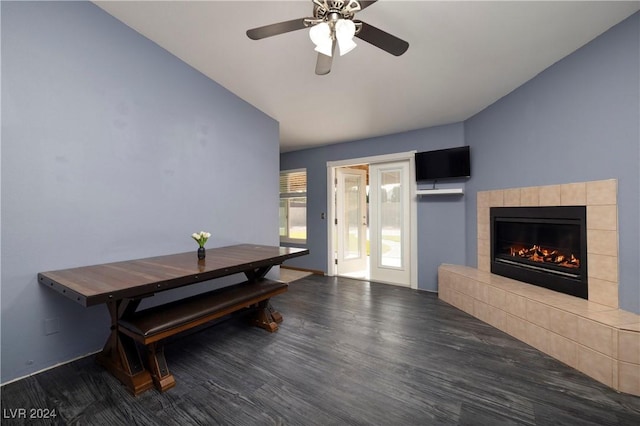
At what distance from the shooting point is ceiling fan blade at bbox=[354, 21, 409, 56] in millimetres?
1576

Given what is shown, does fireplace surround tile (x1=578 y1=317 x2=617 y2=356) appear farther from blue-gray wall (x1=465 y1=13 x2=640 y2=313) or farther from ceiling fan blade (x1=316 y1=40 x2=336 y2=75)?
ceiling fan blade (x1=316 y1=40 x2=336 y2=75)

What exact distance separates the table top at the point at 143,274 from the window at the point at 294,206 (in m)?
2.72

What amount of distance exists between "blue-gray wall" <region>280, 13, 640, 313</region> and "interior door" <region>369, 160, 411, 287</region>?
0.83ft

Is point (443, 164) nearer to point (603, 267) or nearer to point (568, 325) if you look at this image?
point (603, 267)

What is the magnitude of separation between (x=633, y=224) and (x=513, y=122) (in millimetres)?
1475

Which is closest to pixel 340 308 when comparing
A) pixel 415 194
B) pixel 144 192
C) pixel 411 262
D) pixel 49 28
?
pixel 411 262

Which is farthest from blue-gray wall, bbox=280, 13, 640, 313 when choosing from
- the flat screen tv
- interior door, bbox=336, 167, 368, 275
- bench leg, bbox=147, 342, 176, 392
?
Answer: bench leg, bbox=147, 342, 176, 392

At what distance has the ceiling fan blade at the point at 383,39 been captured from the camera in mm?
1576

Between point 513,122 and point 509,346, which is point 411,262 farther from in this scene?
point 513,122

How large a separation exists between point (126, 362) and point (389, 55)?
318 centimetres

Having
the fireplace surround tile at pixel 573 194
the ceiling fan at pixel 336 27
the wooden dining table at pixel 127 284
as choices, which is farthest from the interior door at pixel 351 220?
the ceiling fan at pixel 336 27

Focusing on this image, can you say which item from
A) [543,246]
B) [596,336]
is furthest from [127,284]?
[543,246]

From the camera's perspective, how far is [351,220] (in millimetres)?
5090

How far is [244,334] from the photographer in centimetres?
252
